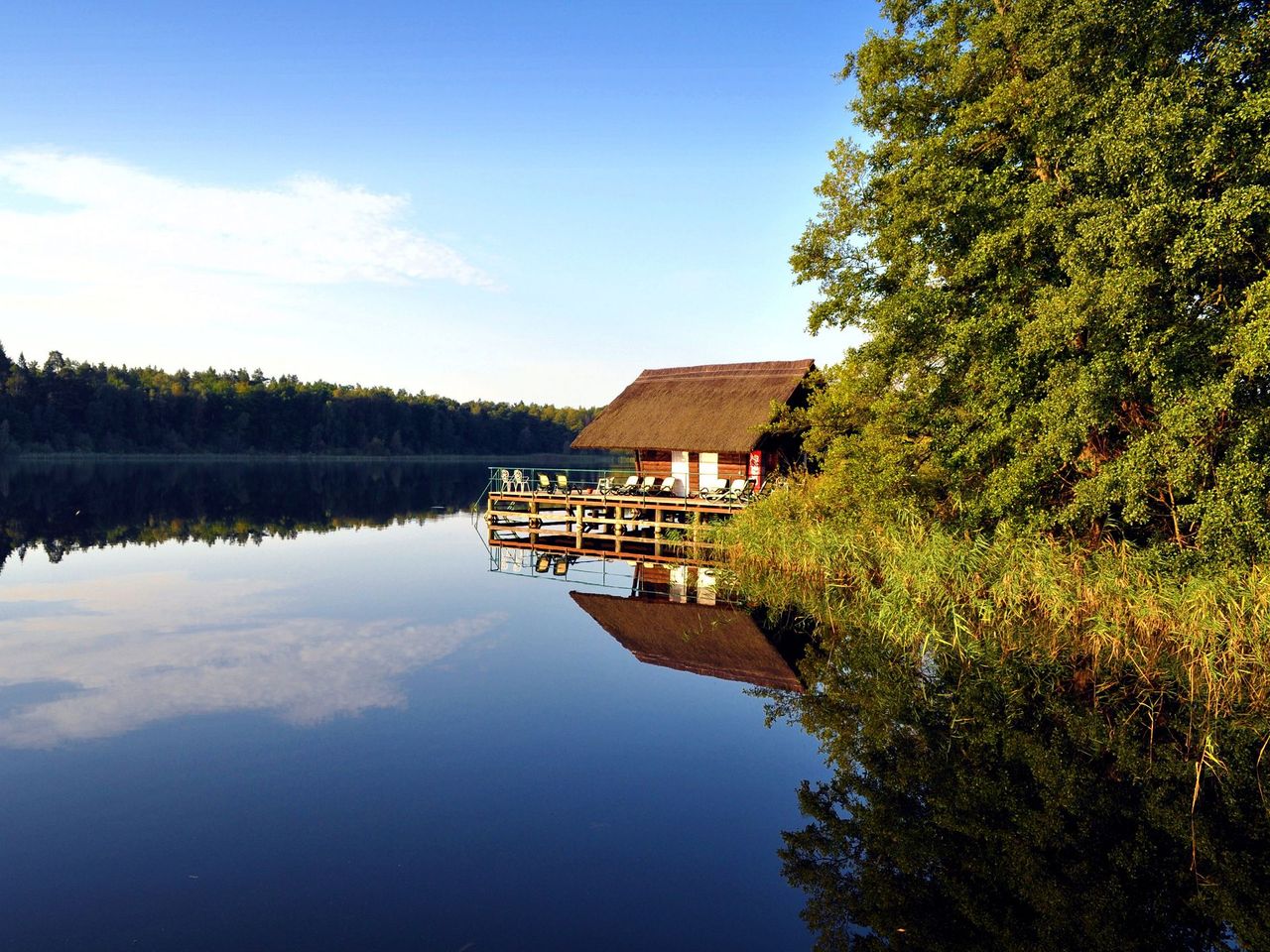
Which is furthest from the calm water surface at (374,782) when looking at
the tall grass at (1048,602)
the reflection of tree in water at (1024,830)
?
the tall grass at (1048,602)

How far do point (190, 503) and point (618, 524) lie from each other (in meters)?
26.5

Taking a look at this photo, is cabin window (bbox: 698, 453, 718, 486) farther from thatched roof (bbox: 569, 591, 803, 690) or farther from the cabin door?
thatched roof (bbox: 569, 591, 803, 690)

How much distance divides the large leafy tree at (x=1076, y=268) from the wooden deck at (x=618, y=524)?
22.0 feet

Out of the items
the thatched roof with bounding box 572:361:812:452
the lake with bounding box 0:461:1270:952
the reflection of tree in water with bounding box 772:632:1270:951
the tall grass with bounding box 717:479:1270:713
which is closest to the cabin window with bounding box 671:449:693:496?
the thatched roof with bounding box 572:361:812:452

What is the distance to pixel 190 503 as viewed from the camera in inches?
1607

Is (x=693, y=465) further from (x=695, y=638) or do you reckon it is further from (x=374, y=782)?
(x=374, y=782)

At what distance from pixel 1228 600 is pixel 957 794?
20.1 feet

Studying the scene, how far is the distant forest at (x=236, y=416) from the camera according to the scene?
8162 centimetres

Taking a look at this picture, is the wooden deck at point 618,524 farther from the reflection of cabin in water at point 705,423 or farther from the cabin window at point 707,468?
the reflection of cabin in water at point 705,423

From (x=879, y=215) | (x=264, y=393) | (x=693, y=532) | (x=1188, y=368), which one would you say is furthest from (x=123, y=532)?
(x=264, y=393)

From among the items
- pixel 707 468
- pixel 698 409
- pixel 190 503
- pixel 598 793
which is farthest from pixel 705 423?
pixel 190 503

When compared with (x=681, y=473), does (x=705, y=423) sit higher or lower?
higher

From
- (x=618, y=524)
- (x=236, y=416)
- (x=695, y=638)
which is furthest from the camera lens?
(x=236, y=416)

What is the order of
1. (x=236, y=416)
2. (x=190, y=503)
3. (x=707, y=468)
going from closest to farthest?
(x=707, y=468), (x=190, y=503), (x=236, y=416)
